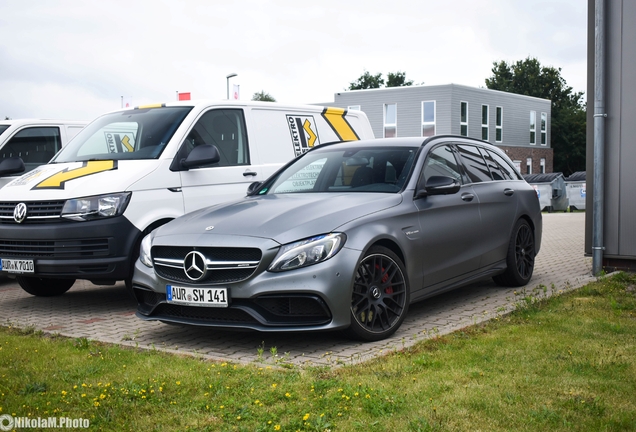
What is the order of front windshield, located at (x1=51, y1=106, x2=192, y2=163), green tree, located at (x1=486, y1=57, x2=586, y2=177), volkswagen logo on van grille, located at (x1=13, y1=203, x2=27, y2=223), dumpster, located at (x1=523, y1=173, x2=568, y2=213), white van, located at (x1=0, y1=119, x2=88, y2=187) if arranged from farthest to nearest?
green tree, located at (x1=486, y1=57, x2=586, y2=177) → dumpster, located at (x1=523, y1=173, x2=568, y2=213) → white van, located at (x1=0, y1=119, x2=88, y2=187) → front windshield, located at (x1=51, y1=106, x2=192, y2=163) → volkswagen logo on van grille, located at (x1=13, y1=203, x2=27, y2=223)

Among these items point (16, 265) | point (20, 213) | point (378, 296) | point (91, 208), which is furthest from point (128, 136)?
point (378, 296)

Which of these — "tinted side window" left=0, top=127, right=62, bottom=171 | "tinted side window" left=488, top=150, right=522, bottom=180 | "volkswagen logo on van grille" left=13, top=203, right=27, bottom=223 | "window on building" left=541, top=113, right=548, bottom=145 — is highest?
"window on building" left=541, top=113, right=548, bottom=145

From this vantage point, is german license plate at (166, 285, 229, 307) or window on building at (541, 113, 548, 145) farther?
window on building at (541, 113, 548, 145)

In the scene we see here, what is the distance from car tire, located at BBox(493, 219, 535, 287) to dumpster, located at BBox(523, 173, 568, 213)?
27767mm

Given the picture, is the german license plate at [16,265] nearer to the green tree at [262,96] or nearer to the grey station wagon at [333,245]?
the grey station wagon at [333,245]

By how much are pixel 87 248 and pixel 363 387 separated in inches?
152

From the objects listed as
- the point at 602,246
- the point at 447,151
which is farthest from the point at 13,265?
the point at 602,246

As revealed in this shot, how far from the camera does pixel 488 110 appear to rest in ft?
156

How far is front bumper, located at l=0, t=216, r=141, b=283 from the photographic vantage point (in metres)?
7.43

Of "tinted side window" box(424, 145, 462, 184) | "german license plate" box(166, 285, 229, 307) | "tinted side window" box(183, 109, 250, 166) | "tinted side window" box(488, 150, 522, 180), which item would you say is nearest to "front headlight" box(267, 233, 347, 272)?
"german license plate" box(166, 285, 229, 307)

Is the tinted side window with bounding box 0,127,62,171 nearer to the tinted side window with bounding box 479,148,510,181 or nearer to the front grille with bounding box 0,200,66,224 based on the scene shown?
the front grille with bounding box 0,200,66,224

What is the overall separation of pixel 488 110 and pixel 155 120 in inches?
1627

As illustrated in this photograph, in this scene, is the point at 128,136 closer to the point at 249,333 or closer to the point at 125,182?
the point at 125,182

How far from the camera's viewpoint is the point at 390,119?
46.5 metres
